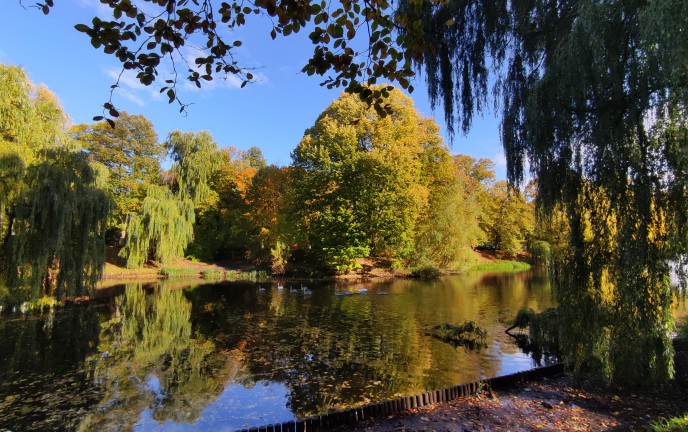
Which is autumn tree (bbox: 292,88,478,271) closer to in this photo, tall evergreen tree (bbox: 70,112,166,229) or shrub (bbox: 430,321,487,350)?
tall evergreen tree (bbox: 70,112,166,229)

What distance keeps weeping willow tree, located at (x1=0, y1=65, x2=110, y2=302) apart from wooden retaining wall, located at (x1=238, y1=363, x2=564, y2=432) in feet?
35.2

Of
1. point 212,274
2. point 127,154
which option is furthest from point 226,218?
point 127,154

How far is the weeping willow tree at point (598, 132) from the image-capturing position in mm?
4316

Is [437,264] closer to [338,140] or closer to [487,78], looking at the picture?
[338,140]

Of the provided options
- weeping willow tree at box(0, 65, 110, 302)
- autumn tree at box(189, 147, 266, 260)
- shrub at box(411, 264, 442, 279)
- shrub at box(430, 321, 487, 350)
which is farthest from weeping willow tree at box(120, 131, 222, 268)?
shrub at box(430, 321, 487, 350)

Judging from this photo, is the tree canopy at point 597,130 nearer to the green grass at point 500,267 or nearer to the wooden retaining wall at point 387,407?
the wooden retaining wall at point 387,407

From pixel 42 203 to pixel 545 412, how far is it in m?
13.9

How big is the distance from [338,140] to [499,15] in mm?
22060

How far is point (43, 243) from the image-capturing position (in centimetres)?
1177

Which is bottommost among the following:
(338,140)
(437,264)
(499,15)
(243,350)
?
(243,350)

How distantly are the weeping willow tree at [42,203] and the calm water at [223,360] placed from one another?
1.54 meters

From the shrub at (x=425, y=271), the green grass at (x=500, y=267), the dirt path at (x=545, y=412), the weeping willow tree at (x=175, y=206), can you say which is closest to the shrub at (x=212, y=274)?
the weeping willow tree at (x=175, y=206)

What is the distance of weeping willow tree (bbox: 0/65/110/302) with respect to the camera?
37.2 feet

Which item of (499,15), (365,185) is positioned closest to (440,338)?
(499,15)
